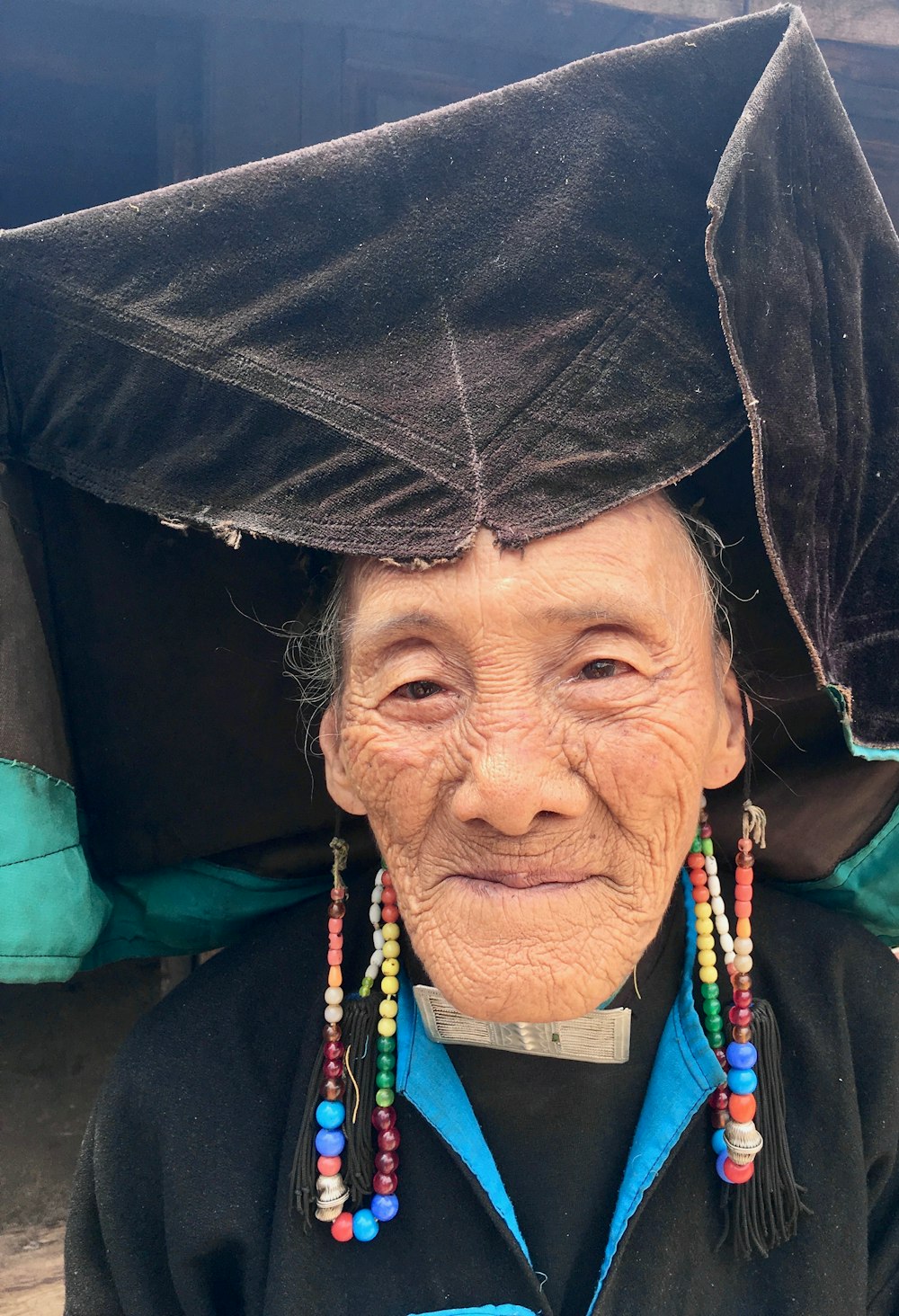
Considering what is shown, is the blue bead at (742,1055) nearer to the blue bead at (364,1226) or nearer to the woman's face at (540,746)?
the woman's face at (540,746)

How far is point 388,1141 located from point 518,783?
0.69 metres

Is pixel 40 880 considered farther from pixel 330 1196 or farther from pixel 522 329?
pixel 522 329

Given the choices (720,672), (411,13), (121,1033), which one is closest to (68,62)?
(411,13)

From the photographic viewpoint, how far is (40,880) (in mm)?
1418

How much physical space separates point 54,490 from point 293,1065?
3.47 ft

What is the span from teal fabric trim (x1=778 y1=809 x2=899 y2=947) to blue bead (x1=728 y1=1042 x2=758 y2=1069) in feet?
1.31

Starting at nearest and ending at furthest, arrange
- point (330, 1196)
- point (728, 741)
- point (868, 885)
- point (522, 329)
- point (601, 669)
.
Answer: point (522, 329), point (601, 669), point (330, 1196), point (728, 741), point (868, 885)

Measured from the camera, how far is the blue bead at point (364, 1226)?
1397mm

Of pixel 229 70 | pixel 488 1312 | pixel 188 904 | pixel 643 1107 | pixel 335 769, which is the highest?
pixel 229 70

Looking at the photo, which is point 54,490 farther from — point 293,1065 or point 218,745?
point 293,1065

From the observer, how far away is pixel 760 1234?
1377mm

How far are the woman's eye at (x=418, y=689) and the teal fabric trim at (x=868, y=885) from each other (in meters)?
0.90

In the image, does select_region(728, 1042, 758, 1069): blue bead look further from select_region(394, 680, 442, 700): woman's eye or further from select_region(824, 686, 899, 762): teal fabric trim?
select_region(394, 680, 442, 700): woman's eye

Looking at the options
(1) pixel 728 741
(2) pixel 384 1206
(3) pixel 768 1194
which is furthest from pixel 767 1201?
(1) pixel 728 741
